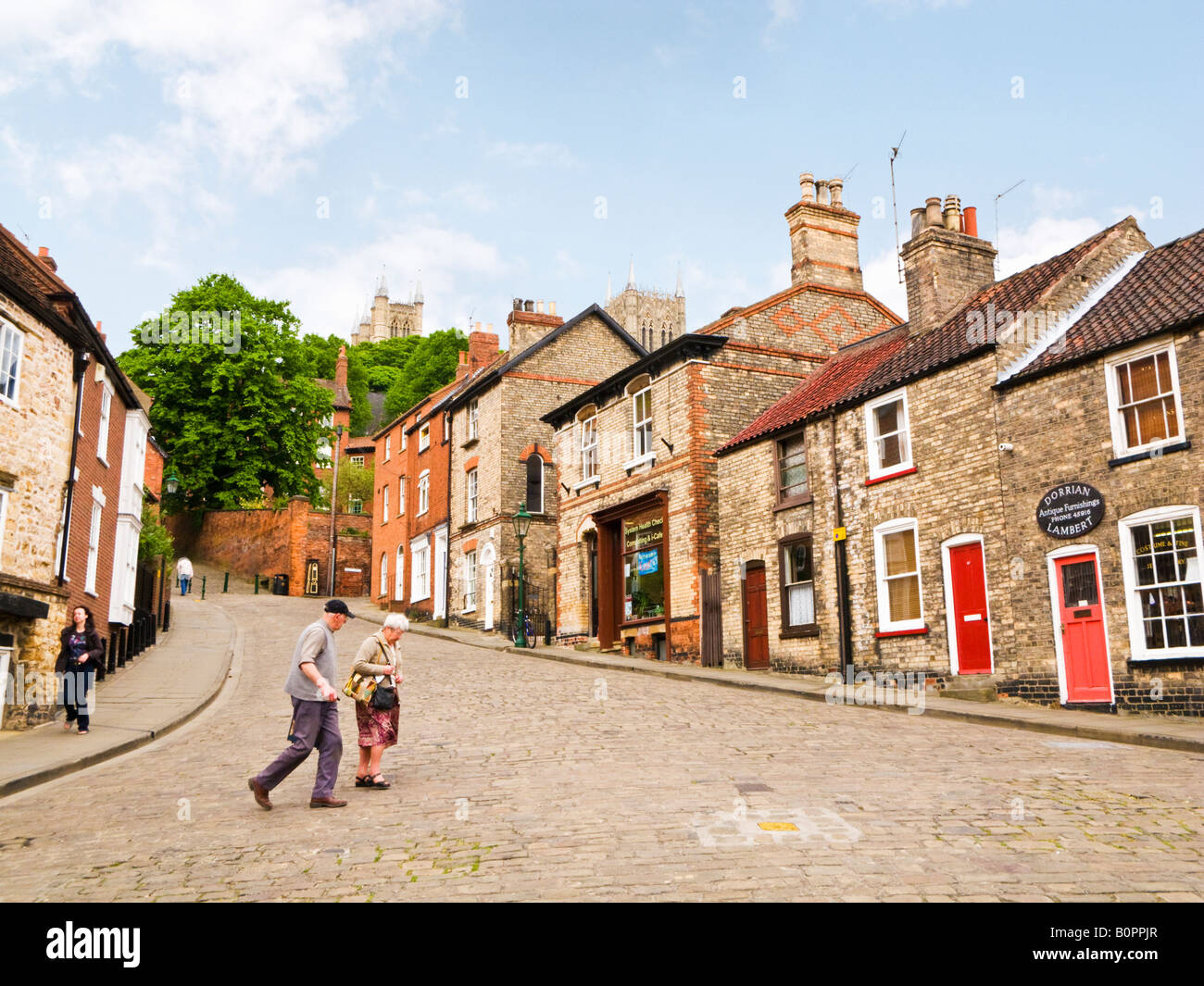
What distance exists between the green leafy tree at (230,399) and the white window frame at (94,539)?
26782 mm

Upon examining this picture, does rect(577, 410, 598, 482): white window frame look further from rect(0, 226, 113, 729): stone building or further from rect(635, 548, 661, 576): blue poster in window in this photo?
rect(0, 226, 113, 729): stone building

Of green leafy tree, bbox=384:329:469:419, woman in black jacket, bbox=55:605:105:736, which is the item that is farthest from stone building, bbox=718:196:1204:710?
green leafy tree, bbox=384:329:469:419

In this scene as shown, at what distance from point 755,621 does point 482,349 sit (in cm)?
2174

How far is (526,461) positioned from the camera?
3400 centimetres

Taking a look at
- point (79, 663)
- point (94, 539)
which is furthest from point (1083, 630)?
point (94, 539)

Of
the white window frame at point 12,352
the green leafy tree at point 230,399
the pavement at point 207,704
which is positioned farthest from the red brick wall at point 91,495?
the green leafy tree at point 230,399

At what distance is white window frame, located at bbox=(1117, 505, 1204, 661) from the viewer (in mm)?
13734

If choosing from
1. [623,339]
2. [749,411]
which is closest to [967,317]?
[749,411]

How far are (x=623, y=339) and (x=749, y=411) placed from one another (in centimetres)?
1247

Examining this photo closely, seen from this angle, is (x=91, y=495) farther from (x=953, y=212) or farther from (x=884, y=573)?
(x=953, y=212)

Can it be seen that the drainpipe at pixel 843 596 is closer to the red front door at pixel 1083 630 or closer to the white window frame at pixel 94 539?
the red front door at pixel 1083 630

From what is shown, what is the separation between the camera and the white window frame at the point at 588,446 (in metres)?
29.2

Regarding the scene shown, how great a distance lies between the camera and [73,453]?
1645 centimetres

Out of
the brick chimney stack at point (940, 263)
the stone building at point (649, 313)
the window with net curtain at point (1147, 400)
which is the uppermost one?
the stone building at point (649, 313)
